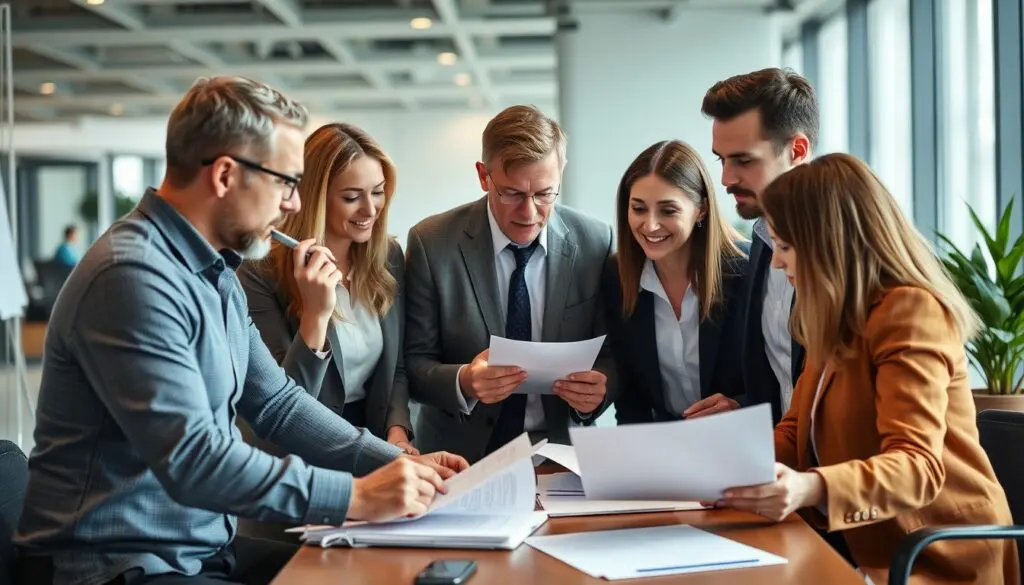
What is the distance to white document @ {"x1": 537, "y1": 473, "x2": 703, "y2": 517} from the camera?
194 centimetres

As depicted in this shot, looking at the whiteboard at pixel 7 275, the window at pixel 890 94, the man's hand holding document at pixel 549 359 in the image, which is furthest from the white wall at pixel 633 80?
the man's hand holding document at pixel 549 359

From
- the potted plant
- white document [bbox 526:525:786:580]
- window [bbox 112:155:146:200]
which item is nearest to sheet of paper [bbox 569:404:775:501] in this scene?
white document [bbox 526:525:786:580]

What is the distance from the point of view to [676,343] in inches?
108

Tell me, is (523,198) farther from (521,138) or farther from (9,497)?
(9,497)

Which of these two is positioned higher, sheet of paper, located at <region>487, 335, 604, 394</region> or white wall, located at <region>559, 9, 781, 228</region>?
white wall, located at <region>559, 9, 781, 228</region>

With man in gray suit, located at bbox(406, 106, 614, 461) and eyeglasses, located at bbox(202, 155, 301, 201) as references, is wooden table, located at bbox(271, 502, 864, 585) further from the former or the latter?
man in gray suit, located at bbox(406, 106, 614, 461)

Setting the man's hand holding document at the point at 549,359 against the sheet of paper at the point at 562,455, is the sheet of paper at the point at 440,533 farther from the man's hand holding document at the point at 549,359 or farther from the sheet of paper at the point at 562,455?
the man's hand holding document at the point at 549,359

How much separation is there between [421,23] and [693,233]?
19.1 ft

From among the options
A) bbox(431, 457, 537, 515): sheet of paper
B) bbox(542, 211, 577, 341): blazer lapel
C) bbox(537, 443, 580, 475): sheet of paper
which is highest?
bbox(542, 211, 577, 341): blazer lapel

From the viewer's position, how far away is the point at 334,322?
106 inches

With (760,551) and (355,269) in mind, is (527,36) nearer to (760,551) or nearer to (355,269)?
(355,269)

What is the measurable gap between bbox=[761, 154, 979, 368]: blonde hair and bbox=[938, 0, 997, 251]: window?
337 cm

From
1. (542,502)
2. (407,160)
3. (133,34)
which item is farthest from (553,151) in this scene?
(407,160)

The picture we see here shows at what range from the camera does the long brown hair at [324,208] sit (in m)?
2.63
